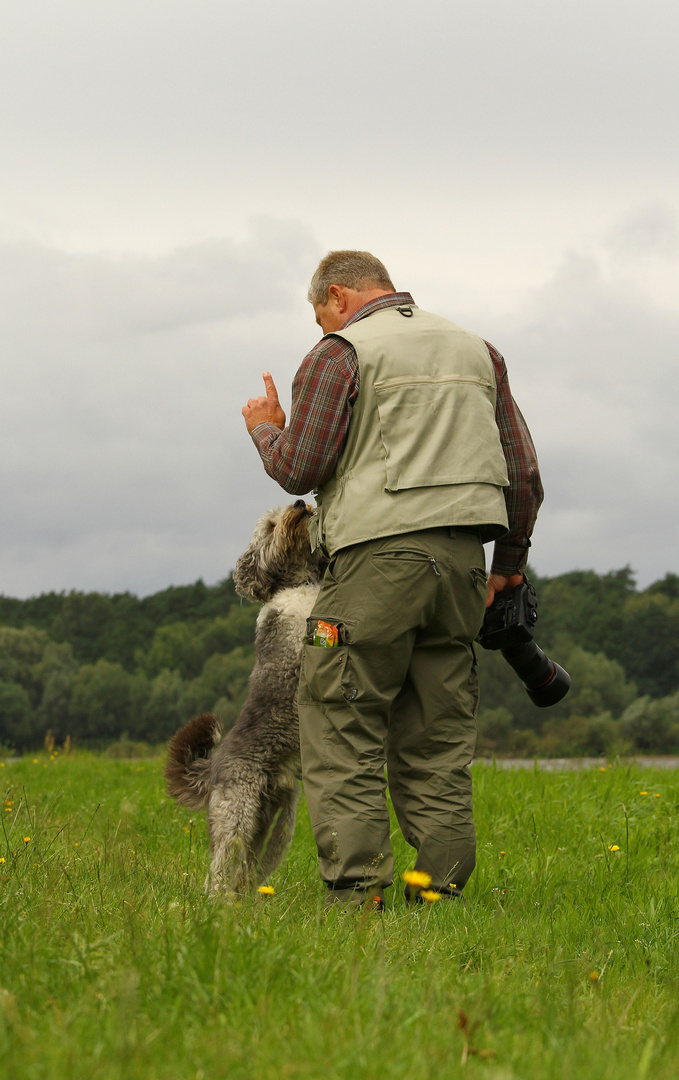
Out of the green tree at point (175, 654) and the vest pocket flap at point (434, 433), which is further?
the green tree at point (175, 654)

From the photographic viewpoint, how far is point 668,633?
154 ft

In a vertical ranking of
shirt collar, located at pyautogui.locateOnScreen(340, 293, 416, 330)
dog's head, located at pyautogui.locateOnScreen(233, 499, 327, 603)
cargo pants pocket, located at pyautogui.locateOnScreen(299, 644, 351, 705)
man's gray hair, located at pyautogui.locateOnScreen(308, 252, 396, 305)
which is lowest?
cargo pants pocket, located at pyautogui.locateOnScreen(299, 644, 351, 705)

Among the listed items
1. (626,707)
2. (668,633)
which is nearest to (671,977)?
(626,707)

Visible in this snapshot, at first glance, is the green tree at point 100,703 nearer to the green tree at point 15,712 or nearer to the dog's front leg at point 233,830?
the green tree at point 15,712

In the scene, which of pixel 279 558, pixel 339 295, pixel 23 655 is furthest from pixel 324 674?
pixel 23 655

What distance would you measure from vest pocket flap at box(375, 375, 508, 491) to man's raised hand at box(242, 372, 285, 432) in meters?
0.59

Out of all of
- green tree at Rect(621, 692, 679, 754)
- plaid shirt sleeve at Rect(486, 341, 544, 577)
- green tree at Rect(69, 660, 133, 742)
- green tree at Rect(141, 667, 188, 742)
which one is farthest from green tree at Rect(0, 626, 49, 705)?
plaid shirt sleeve at Rect(486, 341, 544, 577)

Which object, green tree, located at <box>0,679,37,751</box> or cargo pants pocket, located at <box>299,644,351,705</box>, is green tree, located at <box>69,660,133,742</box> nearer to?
green tree, located at <box>0,679,37,751</box>

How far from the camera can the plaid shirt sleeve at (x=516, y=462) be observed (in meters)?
4.04

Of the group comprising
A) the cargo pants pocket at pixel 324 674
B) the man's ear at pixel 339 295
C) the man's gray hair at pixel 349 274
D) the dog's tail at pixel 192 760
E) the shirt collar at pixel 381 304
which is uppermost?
the man's gray hair at pixel 349 274

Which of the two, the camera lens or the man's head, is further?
the camera lens

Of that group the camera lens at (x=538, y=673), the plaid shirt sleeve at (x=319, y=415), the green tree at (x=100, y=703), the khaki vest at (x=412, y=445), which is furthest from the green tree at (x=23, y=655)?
the khaki vest at (x=412, y=445)

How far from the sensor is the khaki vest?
3508 millimetres

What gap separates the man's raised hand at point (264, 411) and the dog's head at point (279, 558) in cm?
38
